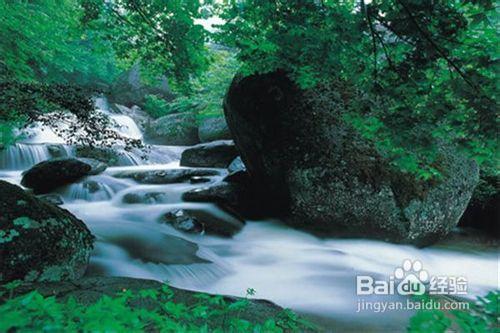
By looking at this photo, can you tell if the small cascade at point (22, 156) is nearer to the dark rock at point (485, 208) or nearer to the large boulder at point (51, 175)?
the large boulder at point (51, 175)

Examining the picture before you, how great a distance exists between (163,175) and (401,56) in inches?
Answer: 297

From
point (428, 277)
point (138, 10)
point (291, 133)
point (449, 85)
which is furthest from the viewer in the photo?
point (291, 133)

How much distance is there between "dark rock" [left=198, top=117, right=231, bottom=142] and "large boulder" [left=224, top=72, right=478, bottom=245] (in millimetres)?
8473

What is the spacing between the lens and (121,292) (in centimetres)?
274

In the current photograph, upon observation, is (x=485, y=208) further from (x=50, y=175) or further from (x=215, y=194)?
(x=50, y=175)

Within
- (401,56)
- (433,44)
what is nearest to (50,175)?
(401,56)

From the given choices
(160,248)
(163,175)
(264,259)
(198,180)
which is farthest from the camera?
(163,175)

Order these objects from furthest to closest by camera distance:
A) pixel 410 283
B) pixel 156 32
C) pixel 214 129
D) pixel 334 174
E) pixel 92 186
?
pixel 214 129 → pixel 92 186 → pixel 334 174 → pixel 410 283 → pixel 156 32

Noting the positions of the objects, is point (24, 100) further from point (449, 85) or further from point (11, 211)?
point (449, 85)

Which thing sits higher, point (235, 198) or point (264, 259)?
point (235, 198)

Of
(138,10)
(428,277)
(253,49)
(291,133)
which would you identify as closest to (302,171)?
(291,133)

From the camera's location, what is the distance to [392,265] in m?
5.58

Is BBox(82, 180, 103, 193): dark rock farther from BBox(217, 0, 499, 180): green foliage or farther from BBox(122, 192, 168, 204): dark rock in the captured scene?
BBox(217, 0, 499, 180): green foliage

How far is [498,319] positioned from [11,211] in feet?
13.8
